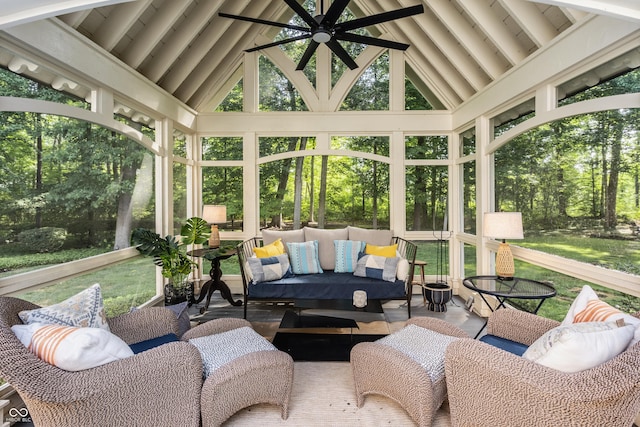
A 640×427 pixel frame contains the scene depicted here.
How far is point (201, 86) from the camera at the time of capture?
5.09 m

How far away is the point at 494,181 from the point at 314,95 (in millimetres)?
3054

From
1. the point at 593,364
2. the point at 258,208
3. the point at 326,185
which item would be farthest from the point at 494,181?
the point at 258,208

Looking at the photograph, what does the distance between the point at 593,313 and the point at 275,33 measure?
18.0ft

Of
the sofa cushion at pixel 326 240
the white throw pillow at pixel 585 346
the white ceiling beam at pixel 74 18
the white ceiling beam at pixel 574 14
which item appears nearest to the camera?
the white throw pillow at pixel 585 346

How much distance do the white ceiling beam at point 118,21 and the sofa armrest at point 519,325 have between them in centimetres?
421

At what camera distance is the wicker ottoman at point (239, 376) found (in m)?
1.81

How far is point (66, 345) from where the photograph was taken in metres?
1.48

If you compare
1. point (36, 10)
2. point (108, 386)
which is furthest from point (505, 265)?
point (36, 10)

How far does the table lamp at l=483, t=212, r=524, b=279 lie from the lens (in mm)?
3100

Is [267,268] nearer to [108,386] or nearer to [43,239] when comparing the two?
[43,239]

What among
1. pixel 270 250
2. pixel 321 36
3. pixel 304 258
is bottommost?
pixel 304 258

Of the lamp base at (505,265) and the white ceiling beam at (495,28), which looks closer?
the lamp base at (505,265)

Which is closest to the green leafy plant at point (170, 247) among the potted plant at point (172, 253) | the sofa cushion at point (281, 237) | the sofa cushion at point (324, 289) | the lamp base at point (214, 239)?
the potted plant at point (172, 253)

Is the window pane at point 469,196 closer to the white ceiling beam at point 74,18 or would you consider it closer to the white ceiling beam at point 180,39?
the white ceiling beam at point 180,39
